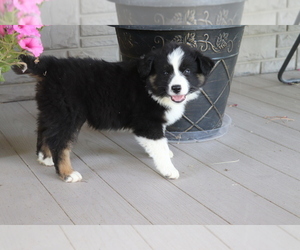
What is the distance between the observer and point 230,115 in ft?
5.39

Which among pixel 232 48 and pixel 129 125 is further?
pixel 129 125

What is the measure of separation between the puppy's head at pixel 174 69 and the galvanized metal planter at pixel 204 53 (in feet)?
0.10

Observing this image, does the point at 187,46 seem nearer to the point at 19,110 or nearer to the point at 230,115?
the point at 230,115

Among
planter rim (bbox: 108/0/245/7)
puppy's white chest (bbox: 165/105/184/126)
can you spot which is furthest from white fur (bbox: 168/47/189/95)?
planter rim (bbox: 108/0/245/7)

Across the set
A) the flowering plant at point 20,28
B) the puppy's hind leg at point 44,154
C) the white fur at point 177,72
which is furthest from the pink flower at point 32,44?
the puppy's hind leg at point 44,154

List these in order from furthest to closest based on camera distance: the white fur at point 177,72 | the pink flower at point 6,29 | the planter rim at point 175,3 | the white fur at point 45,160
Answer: the white fur at point 45,160, the white fur at point 177,72, the pink flower at point 6,29, the planter rim at point 175,3

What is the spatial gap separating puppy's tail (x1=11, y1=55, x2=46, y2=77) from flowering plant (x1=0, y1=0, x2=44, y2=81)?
0.19 ft

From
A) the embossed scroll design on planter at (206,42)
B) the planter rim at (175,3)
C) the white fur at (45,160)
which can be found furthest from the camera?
the white fur at (45,160)

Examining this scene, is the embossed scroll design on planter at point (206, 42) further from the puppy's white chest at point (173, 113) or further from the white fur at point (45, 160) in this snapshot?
the white fur at point (45, 160)

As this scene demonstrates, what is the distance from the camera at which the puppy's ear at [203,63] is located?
61.3 inches

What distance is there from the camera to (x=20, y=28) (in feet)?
3.63
